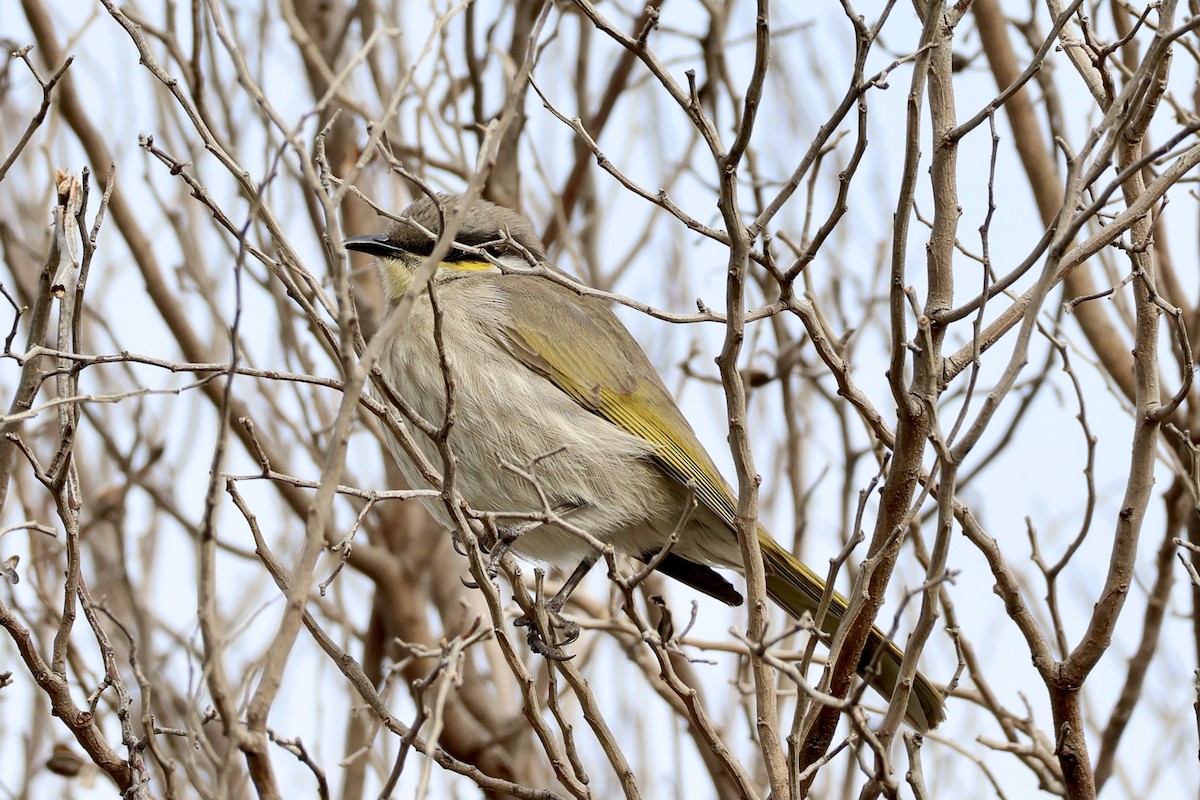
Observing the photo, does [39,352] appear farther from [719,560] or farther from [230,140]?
[230,140]

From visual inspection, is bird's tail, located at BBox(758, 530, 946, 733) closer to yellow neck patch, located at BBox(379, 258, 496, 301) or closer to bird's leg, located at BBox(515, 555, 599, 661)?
bird's leg, located at BBox(515, 555, 599, 661)

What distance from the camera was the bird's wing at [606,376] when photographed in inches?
171

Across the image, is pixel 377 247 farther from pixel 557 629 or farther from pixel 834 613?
pixel 834 613

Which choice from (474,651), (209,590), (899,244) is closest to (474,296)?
(474,651)

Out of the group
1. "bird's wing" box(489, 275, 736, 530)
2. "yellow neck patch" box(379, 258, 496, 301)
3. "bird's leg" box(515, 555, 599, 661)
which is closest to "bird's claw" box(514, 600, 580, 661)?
"bird's leg" box(515, 555, 599, 661)

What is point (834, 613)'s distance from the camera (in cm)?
409

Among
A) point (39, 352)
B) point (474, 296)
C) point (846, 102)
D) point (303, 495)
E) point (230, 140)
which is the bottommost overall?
point (39, 352)

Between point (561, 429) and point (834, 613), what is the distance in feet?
3.30

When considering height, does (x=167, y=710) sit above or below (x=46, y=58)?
below

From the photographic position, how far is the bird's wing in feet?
14.3

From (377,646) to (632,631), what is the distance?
4.97ft

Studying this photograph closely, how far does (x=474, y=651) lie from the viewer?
5.30 m

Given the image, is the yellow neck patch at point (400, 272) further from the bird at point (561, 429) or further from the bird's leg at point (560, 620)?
the bird's leg at point (560, 620)

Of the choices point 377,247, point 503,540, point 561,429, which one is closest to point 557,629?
point 503,540
